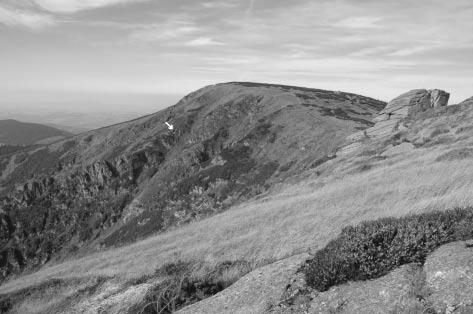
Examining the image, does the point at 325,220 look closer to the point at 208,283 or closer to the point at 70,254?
the point at 208,283

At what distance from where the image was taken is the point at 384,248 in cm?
937

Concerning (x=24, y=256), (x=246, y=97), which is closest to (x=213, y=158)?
(x=246, y=97)

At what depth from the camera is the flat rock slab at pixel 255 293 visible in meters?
9.77

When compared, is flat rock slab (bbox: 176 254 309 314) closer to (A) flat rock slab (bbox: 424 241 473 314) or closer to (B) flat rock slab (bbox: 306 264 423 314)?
(B) flat rock slab (bbox: 306 264 423 314)

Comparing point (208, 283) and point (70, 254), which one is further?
point (70, 254)

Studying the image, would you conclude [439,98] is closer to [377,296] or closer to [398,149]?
[398,149]

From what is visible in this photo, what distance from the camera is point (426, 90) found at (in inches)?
3300

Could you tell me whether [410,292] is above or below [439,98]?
below

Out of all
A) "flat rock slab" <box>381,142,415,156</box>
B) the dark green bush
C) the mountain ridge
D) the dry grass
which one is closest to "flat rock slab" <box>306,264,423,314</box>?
the dark green bush

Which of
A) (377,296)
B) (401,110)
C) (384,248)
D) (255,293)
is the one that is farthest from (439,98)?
(377,296)

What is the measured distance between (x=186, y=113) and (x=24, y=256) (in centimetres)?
8518

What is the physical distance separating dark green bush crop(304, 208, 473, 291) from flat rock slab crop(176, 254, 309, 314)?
→ 2.88 ft

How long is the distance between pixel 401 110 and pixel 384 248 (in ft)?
251

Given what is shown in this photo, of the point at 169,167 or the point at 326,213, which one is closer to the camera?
the point at 326,213
